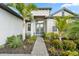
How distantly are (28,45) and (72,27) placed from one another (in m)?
1.96

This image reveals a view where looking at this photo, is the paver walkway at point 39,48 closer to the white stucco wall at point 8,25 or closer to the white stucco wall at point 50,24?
the white stucco wall at point 50,24

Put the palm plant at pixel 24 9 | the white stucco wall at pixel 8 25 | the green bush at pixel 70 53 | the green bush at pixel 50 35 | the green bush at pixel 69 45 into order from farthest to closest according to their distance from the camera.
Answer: the white stucco wall at pixel 8 25
the green bush at pixel 69 45
the palm plant at pixel 24 9
the green bush at pixel 50 35
the green bush at pixel 70 53

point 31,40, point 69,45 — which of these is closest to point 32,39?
point 31,40

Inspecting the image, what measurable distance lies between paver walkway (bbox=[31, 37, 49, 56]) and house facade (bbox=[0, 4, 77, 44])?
0.29 m

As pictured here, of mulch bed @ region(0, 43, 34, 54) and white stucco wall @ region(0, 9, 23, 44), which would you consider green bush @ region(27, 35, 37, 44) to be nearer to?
mulch bed @ region(0, 43, 34, 54)

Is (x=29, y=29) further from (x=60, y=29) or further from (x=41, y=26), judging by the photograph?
(x=60, y=29)

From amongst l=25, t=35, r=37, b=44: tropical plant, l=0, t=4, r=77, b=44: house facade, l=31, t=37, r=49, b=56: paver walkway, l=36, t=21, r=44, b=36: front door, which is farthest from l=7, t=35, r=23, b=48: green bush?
l=36, t=21, r=44, b=36: front door

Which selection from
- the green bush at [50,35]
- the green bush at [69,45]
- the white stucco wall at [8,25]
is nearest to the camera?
the green bush at [50,35]

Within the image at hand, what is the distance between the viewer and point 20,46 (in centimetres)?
615

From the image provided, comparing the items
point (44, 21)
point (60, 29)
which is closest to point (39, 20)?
point (44, 21)

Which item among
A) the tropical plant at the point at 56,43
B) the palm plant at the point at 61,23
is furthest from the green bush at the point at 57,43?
the palm plant at the point at 61,23

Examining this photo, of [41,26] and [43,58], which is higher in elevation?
[41,26]

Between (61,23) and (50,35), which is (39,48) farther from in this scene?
(61,23)

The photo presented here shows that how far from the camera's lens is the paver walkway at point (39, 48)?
218 inches
